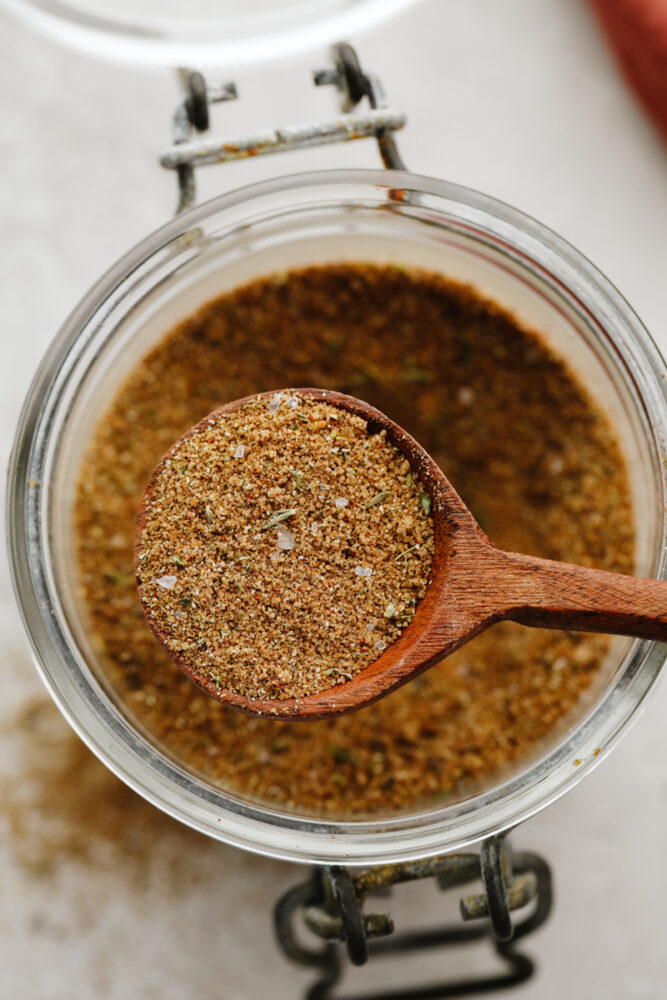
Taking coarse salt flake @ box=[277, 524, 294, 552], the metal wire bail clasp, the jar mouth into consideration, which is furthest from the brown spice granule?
the metal wire bail clasp

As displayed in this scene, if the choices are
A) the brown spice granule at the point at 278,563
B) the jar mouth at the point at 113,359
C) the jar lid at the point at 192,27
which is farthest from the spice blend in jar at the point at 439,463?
the jar lid at the point at 192,27

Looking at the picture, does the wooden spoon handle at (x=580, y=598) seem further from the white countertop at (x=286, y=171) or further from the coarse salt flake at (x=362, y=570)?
the white countertop at (x=286, y=171)

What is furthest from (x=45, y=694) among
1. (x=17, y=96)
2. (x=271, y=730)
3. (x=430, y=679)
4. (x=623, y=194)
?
(x=623, y=194)

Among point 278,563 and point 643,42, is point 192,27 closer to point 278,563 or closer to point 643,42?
point 643,42

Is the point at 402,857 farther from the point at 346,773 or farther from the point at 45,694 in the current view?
the point at 45,694

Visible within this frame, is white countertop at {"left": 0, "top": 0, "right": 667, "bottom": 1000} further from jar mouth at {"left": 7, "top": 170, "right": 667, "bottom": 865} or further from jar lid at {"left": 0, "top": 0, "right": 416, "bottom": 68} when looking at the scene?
jar mouth at {"left": 7, "top": 170, "right": 667, "bottom": 865}
